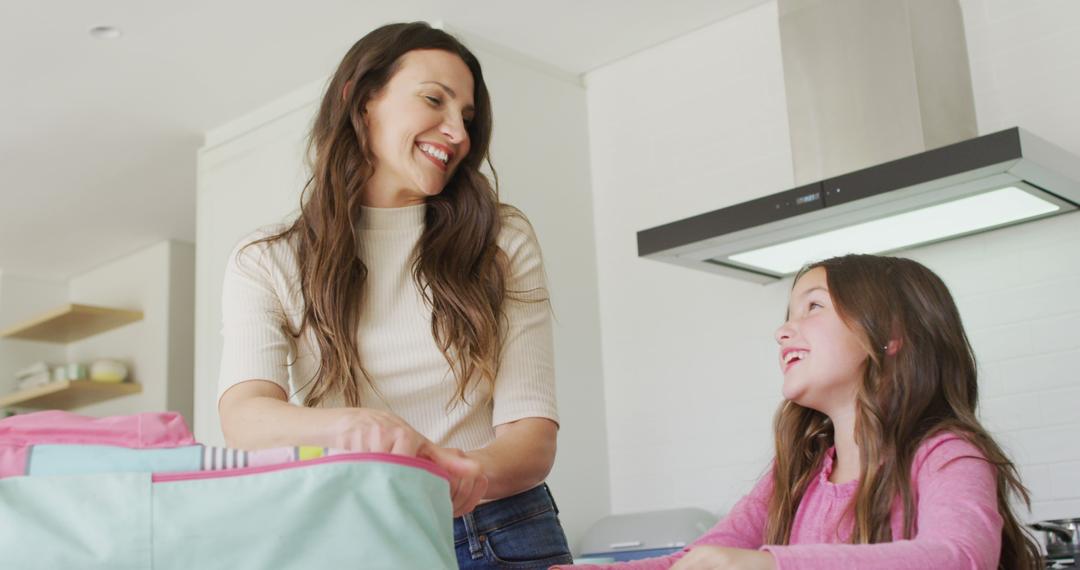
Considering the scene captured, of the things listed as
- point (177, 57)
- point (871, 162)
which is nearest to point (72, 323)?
point (177, 57)

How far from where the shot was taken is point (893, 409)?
1521 millimetres

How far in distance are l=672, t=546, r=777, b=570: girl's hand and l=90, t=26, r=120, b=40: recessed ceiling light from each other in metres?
2.98

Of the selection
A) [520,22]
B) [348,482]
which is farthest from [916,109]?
[348,482]

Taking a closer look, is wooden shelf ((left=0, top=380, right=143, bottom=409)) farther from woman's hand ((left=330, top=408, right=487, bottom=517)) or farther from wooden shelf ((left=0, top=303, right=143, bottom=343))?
woman's hand ((left=330, top=408, right=487, bottom=517))

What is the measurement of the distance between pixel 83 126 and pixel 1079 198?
11.0 ft

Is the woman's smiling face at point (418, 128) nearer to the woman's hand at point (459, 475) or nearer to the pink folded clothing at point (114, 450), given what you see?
the woman's hand at point (459, 475)

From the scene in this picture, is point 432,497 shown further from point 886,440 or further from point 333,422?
point 886,440

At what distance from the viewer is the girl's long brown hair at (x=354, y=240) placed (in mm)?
1403

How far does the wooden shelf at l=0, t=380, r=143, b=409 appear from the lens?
547cm

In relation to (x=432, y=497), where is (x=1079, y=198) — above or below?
above

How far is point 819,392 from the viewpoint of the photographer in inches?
63.5

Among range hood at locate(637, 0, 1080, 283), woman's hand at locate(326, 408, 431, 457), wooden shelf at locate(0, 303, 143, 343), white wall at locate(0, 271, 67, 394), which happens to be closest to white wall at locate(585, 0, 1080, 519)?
range hood at locate(637, 0, 1080, 283)

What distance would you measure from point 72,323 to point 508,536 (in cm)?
491

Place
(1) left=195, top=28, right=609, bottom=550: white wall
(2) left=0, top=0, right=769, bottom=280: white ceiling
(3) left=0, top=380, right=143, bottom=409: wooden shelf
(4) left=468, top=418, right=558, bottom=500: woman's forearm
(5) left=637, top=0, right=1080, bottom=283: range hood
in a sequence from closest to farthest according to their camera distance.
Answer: (4) left=468, top=418, right=558, bottom=500: woman's forearm
(5) left=637, top=0, right=1080, bottom=283: range hood
(2) left=0, top=0, right=769, bottom=280: white ceiling
(1) left=195, top=28, right=609, bottom=550: white wall
(3) left=0, top=380, right=143, bottom=409: wooden shelf
